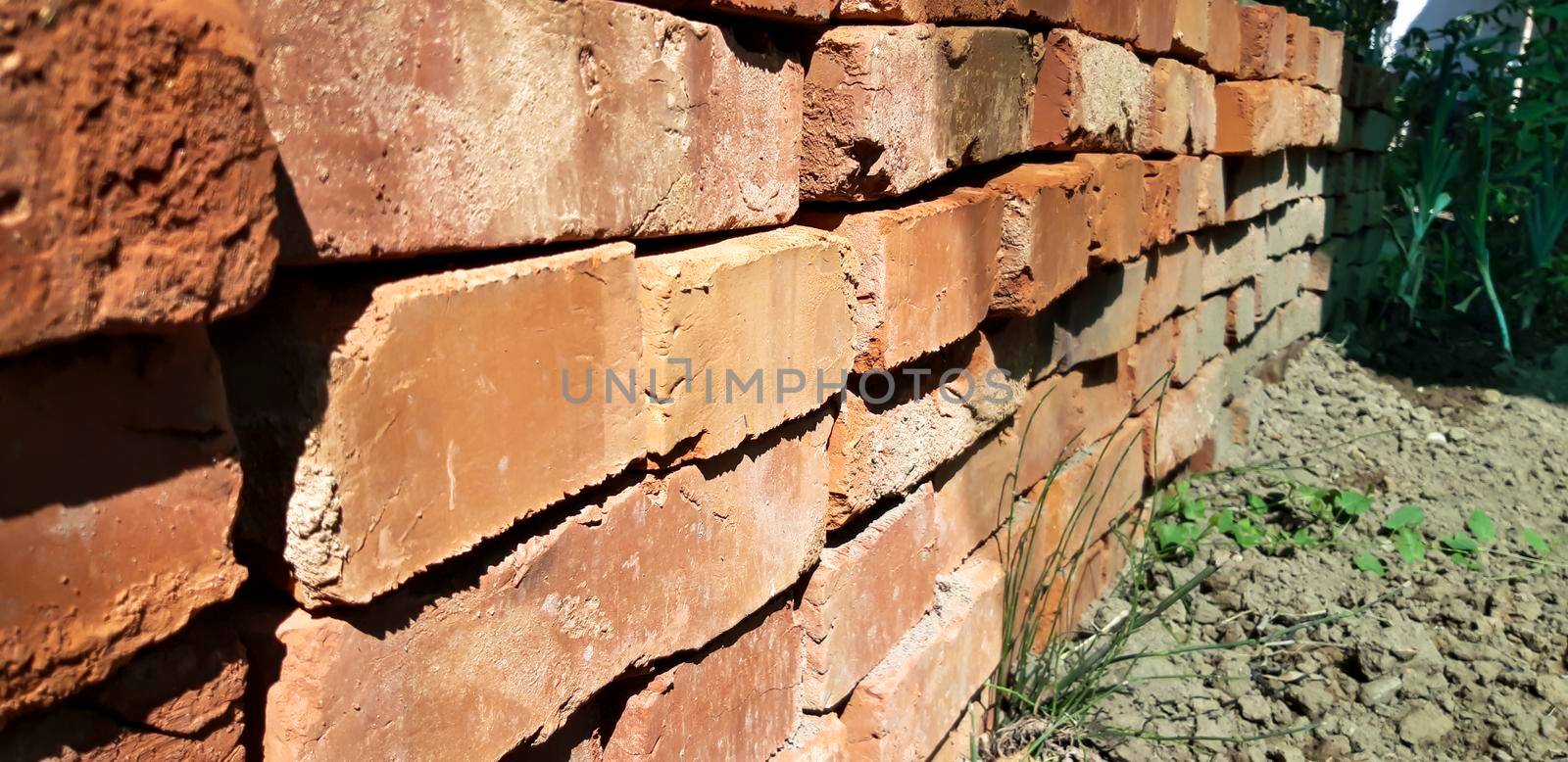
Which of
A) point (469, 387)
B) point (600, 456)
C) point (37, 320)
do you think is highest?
point (37, 320)

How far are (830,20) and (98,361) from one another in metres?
1.24

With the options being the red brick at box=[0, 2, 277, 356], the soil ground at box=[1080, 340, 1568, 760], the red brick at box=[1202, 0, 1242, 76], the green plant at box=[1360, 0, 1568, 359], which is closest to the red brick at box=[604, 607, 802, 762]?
the red brick at box=[0, 2, 277, 356]

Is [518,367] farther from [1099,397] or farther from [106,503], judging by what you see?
[1099,397]

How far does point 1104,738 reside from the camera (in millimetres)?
3008

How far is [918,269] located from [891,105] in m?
0.33

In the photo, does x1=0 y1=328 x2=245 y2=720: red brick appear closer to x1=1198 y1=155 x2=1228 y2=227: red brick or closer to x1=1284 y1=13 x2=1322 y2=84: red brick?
x1=1198 y1=155 x2=1228 y2=227: red brick

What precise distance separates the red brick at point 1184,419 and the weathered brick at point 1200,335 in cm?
5

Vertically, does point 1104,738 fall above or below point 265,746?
below

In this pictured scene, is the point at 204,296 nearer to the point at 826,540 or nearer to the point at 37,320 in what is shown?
the point at 37,320

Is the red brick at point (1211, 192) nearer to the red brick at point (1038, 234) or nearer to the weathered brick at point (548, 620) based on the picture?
the red brick at point (1038, 234)

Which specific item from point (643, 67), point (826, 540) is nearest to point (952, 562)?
point (826, 540)

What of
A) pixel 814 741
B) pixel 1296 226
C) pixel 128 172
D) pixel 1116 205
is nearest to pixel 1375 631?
pixel 1116 205

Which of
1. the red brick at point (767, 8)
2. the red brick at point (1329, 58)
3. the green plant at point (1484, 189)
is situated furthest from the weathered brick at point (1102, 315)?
the green plant at point (1484, 189)

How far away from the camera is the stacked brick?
2.81 ft
